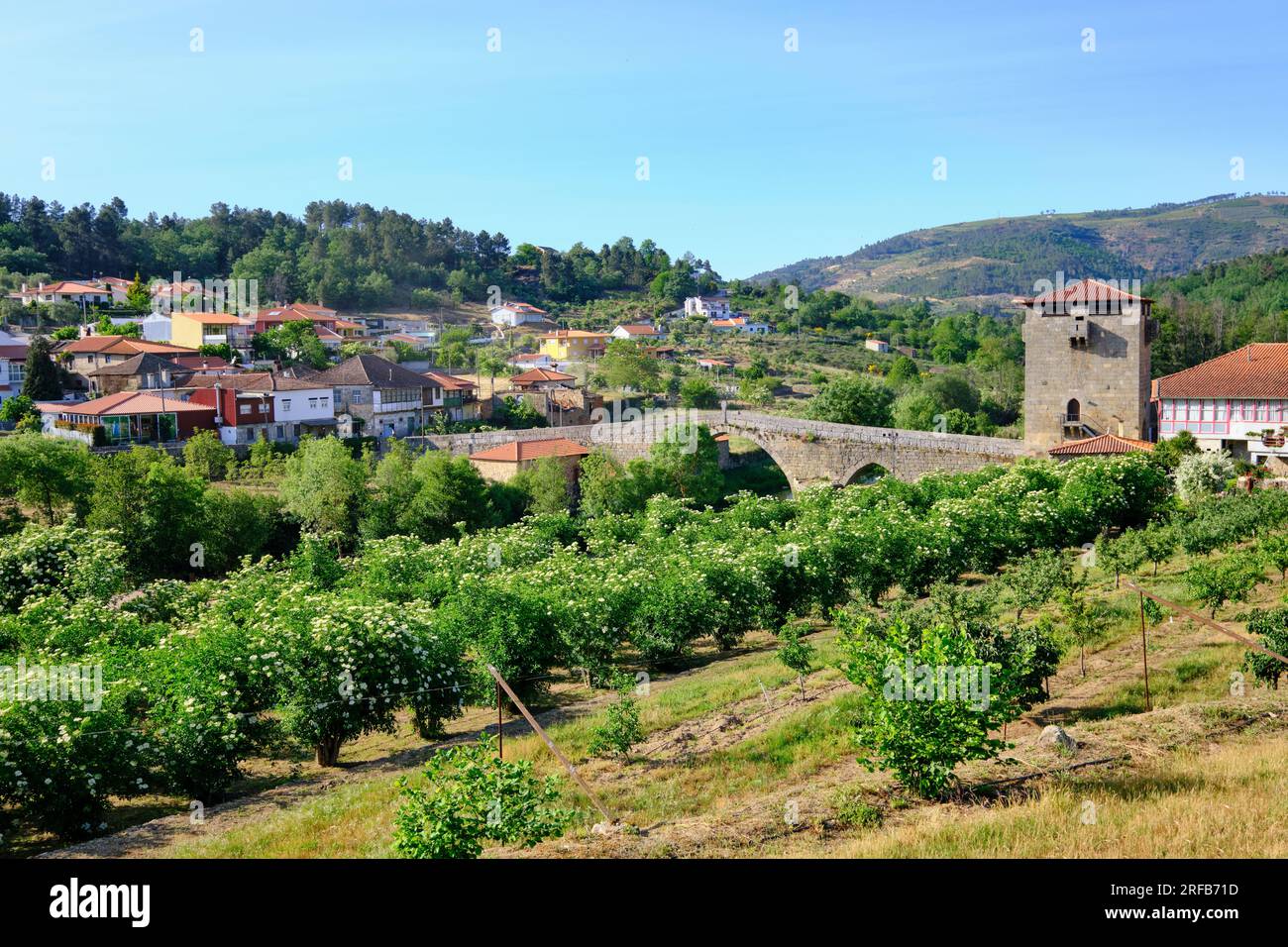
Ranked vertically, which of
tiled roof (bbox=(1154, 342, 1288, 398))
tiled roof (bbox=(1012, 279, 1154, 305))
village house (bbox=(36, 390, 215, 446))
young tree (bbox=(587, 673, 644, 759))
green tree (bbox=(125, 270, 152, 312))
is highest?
green tree (bbox=(125, 270, 152, 312))

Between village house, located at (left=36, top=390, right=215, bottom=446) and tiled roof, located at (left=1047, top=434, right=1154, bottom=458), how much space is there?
36771 millimetres

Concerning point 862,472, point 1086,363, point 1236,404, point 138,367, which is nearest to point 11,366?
point 138,367

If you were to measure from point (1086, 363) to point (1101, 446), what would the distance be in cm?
356

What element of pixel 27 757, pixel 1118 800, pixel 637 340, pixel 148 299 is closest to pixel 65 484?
pixel 27 757

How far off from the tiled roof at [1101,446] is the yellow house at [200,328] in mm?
49546

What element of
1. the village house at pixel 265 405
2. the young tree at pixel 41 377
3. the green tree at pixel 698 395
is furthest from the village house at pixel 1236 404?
the young tree at pixel 41 377

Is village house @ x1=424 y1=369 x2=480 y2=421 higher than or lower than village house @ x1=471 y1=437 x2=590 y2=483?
higher

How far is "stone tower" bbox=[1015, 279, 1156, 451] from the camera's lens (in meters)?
37.6

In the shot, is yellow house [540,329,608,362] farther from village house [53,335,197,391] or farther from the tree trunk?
the tree trunk

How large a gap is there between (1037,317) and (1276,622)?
82.9 ft

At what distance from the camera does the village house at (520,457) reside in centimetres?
4628

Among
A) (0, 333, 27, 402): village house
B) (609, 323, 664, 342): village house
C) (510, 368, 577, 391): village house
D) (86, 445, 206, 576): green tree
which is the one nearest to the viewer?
(86, 445, 206, 576): green tree

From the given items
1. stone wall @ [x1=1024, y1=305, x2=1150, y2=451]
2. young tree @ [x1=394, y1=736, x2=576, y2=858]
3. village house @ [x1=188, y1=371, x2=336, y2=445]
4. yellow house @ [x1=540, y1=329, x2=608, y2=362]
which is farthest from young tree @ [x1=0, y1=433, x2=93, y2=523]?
yellow house @ [x1=540, y1=329, x2=608, y2=362]

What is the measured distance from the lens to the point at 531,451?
156 feet
